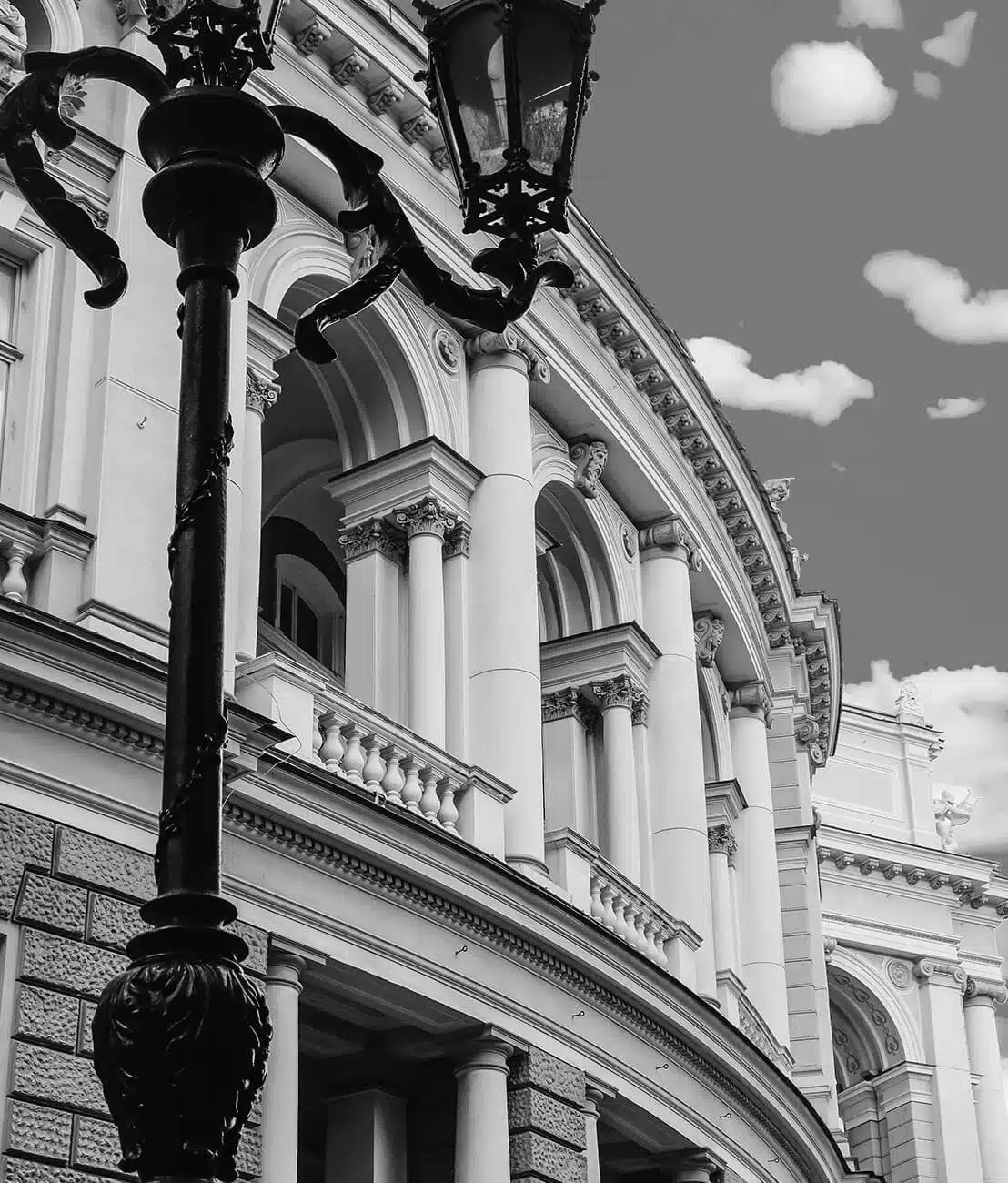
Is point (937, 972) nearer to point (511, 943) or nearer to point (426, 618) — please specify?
point (426, 618)

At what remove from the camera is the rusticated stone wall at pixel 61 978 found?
13195 mm

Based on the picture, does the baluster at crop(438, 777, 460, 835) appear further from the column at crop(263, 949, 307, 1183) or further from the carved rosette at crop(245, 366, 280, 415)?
the carved rosette at crop(245, 366, 280, 415)

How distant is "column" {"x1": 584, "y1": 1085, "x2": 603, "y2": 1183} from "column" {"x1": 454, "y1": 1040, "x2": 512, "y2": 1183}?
3.91ft

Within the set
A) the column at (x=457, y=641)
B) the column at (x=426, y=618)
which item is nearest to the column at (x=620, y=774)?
the column at (x=457, y=641)

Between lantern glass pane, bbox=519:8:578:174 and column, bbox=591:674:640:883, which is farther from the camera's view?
column, bbox=591:674:640:883

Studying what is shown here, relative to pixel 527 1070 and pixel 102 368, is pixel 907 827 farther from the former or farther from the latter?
pixel 102 368

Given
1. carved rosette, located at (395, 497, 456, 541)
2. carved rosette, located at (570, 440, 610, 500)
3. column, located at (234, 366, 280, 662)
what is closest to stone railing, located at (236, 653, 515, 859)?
column, located at (234, 366, 280, 662)

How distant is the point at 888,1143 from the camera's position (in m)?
45.8

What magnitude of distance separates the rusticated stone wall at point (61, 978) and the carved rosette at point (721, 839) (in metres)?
14.9

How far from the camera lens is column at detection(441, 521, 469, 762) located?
20844 millimetres

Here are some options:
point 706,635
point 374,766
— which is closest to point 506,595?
point 374,766

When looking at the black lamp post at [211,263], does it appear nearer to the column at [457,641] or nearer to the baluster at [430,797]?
the baluster at [430,797]

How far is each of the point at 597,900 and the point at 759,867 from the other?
8423 millimetres

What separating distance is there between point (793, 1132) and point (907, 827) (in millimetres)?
25323
